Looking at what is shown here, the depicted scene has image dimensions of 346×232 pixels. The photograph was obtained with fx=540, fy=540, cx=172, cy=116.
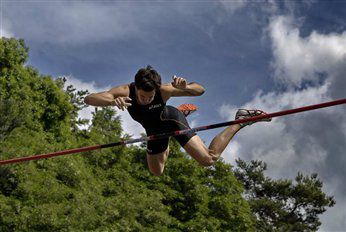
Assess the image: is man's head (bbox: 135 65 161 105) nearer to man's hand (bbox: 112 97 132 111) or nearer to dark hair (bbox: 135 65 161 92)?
dark hair (bbox: 135 65 161 92)

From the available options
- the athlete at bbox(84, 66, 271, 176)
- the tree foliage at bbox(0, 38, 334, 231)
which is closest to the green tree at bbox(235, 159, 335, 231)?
the tree foliage at bbox(0, 38, 334, 231)

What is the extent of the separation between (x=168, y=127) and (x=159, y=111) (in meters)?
0.30

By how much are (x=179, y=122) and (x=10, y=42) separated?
2298 centimetres

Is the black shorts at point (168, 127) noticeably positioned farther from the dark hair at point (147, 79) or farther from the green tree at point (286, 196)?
the green tree at point (286, 196)

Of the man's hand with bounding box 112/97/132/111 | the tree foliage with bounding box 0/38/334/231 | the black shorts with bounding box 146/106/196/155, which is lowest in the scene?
the man's hand with bounding box 112/97/132/111

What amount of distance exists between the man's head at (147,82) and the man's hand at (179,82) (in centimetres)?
31

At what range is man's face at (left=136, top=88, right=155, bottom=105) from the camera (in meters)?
6.74

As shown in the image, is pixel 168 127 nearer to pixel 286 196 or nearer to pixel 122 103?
pixel 122 103

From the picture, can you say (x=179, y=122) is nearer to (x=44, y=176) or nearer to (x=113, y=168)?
(x=44, y=176)

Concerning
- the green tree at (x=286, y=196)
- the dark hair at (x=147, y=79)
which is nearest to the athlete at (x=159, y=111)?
the dark hair at (x=147, y=79)

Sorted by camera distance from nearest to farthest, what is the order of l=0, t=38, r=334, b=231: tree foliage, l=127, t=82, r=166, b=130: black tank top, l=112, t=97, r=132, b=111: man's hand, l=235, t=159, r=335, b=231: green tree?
l=112, t=97, r=132, b=111: man's hand, l=127, t=82, r=166, b=130: black tank top, l=0, t=38, r=334, b=231: tree foliage, l=235, t=159, r=335, b=231: green tree

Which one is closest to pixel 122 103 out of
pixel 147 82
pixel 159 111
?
pixel 147 82

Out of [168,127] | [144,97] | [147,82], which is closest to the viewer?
[147,82]

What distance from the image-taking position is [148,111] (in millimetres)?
7164
